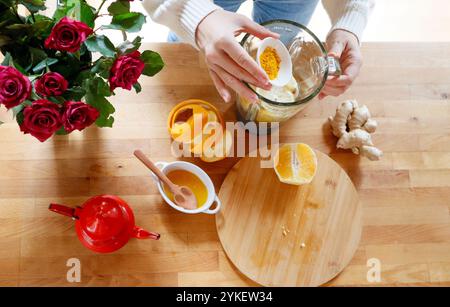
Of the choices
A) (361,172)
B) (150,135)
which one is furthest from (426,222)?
(150,135)

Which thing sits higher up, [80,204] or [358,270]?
[80,204]

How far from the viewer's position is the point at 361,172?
36.4 inches

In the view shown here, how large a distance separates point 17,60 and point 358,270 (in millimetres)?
785

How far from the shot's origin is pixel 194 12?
29.0 inches

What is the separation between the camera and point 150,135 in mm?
902

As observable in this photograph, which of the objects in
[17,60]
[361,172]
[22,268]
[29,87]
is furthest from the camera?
[361,172]

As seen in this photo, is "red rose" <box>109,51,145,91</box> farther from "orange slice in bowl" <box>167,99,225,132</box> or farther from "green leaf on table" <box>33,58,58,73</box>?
"orange slice in bowl" <box>167,99,225,132</box>

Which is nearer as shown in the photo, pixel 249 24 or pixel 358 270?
pixel 249 24

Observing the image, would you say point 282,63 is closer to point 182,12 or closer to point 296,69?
point 296,69

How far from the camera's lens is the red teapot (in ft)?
2.51

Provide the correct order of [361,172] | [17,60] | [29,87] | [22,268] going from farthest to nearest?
[361,172] → [22,268] → [17,60] → [29,87]

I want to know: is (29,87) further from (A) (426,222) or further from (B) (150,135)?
(A) (426,222)

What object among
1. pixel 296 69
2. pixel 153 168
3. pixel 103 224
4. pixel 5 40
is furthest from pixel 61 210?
pixel 296 69

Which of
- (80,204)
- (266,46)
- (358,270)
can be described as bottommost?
(358,270)
